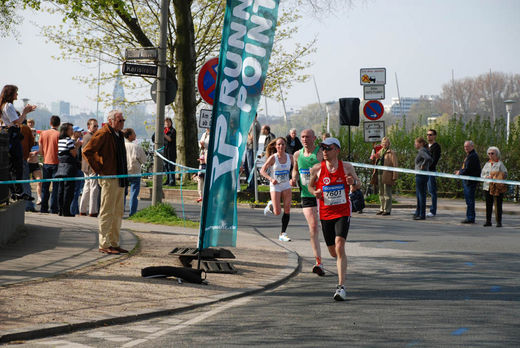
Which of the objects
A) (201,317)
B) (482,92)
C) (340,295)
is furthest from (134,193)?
(482,92)

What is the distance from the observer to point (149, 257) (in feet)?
34.9

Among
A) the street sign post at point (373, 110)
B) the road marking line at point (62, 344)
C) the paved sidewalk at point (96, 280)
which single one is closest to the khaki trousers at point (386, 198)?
the street sign post at point (373, 110)

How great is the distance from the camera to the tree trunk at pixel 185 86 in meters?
22.0

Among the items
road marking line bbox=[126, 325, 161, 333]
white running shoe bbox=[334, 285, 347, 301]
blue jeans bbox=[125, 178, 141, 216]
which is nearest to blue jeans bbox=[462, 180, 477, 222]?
blue jeans bbox=[125, 178, 141, 216]

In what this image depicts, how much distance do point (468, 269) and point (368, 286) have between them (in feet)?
6.83

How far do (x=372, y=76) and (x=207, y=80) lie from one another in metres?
9.15

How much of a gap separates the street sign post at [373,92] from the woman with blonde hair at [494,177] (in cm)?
468

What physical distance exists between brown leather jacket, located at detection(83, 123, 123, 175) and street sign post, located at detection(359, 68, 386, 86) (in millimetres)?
11339

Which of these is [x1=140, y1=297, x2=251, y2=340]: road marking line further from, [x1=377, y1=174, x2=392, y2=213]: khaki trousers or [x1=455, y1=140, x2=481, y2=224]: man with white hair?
[x1=377, y1=174, x2=392, y2=213]: khaki trousers

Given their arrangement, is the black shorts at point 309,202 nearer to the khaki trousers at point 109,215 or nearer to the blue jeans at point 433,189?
the khaki trousers at point 109,215

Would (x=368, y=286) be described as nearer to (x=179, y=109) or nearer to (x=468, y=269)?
(x=468, y=269)

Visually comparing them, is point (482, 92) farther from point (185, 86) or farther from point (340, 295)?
point (340, 295)

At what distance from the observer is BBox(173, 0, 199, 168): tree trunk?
2202 cm

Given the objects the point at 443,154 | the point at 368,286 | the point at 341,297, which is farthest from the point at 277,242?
the point at 443,154
